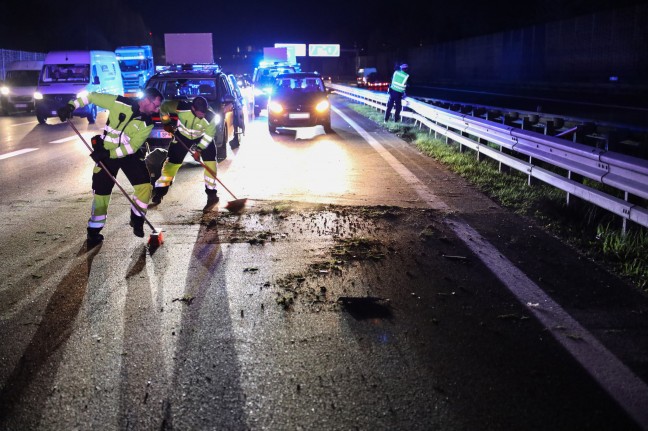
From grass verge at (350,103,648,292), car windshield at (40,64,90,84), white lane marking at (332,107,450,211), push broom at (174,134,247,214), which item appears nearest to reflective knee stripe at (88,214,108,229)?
push broom at (174,134,247,214)

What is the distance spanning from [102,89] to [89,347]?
2125 cm

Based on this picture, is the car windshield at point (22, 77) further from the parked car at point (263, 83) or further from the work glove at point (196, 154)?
the work glove at point (196, 154)

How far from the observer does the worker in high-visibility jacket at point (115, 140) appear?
20.5 feet

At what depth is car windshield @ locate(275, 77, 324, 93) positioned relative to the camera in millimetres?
17953

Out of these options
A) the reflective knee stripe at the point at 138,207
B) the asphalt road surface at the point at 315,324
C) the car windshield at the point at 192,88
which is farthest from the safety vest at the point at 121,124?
the car windshield at the point at 192,88

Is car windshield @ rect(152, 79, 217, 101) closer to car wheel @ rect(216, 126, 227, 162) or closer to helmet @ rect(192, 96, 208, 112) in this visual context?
car wheel @ rect(216, 126, 227, 162)

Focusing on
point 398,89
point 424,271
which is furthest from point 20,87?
point 424,271

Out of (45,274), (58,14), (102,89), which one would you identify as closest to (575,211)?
(45,274)

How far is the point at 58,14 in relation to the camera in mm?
62281

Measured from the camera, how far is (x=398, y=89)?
18.7m

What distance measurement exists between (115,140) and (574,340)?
189 inches

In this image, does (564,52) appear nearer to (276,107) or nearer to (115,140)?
(276,107)

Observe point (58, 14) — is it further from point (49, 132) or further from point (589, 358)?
point (589, 358)

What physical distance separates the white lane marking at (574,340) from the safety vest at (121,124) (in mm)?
3605
